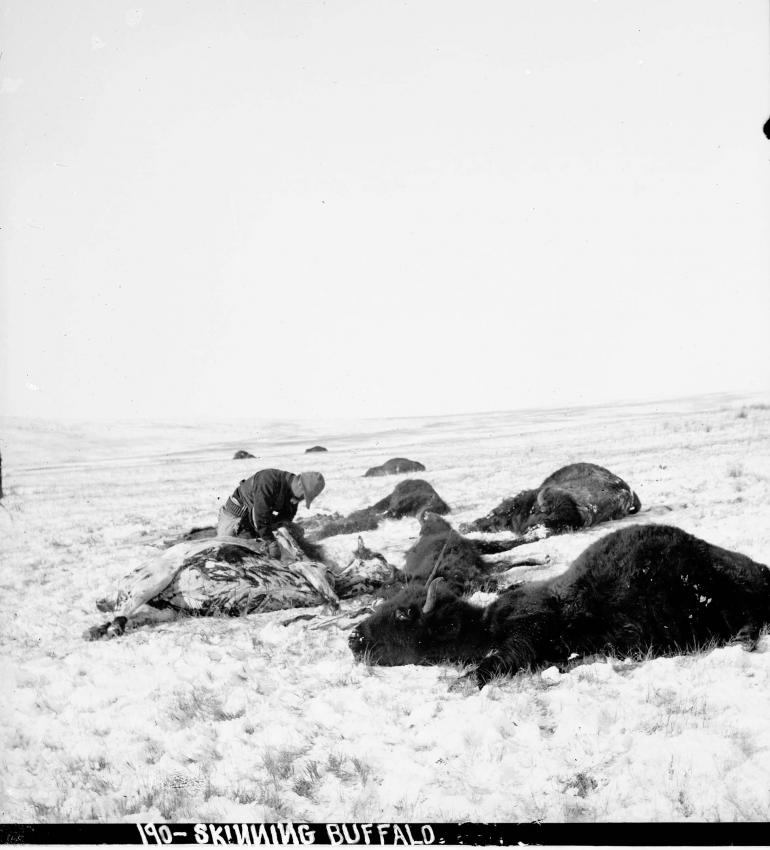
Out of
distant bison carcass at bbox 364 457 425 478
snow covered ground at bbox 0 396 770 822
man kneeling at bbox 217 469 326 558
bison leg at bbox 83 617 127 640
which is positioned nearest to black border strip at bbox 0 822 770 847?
snow covered ground at bbox 0 396 770 822

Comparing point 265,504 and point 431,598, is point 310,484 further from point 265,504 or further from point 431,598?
point 431,598

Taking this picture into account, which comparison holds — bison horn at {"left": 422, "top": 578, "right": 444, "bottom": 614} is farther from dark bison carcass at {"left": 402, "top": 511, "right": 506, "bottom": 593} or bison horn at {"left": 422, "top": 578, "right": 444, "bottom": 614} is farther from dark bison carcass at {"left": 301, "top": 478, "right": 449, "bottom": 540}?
dark bison carcass at {"left": 301, "top": 478, "right": 449, "bottom": 540}

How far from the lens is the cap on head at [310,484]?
518cm

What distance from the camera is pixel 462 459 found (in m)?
5.76

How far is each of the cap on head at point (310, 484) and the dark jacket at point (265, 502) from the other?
83mm

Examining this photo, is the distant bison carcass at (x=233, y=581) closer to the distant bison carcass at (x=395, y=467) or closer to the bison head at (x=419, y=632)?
the bison head at (x=419, y=632)

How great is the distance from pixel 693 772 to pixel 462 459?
2970mm

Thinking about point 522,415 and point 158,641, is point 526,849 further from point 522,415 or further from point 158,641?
point 522,415

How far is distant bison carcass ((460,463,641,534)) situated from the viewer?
193 inches

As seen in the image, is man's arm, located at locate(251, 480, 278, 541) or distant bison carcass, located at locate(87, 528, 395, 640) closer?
distant bison carcass, located at locate(87, 528, 395, 640)

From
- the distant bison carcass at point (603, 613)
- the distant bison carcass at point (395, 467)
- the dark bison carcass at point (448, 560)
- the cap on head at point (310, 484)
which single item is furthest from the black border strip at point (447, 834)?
the distant bison carcass at point (395, 467)

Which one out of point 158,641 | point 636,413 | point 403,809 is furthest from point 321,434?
point 403,809

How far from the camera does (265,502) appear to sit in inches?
198

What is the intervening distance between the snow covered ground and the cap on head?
199 millimetres
